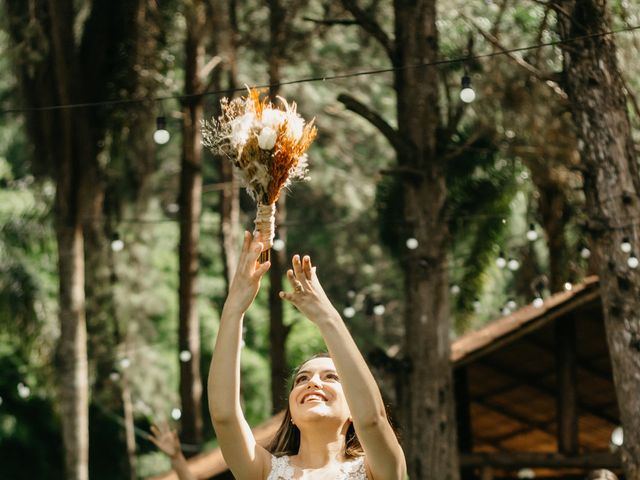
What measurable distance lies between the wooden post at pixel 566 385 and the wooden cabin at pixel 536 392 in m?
0.01

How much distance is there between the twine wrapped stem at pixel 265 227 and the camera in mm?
3502

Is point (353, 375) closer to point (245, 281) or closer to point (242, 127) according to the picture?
point (245, 281)

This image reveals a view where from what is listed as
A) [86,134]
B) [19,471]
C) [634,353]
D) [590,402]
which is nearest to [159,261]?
[19,471]

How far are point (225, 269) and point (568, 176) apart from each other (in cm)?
569

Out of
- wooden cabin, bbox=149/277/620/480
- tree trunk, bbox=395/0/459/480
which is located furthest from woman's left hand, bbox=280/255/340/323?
tree trunk, bbox=395/0/459/480

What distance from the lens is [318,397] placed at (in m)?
3.59

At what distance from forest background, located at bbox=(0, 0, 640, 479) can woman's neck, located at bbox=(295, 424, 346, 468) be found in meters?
4.70

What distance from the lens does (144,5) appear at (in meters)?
15.4

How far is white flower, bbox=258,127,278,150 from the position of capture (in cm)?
362

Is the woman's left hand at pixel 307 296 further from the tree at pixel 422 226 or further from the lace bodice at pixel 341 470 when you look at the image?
the tree at pixel 422 226

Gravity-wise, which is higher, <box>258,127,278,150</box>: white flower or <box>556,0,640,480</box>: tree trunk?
<box>556,0,640,480</box>: tree trunk

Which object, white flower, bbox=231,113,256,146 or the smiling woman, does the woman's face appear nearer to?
the smiling woman

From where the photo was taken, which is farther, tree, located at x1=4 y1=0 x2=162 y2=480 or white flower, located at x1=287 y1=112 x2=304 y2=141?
→ tree, located at x1=4 y1=0 x2=162 y2=480

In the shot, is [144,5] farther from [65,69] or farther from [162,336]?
[162,336]
